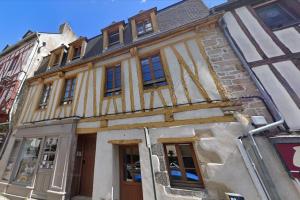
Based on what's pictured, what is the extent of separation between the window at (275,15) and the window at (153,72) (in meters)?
3.25

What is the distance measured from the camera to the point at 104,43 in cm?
595

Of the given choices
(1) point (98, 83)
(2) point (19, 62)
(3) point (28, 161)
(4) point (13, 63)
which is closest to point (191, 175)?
(1) point (98, 83)

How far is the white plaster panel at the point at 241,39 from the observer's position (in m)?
3.37

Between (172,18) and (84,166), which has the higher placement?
(172,18)

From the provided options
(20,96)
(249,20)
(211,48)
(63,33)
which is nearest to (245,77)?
(211,48)

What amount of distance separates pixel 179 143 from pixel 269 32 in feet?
12.4

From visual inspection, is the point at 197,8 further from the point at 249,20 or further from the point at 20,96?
the point at 20,96

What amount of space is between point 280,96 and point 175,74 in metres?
2.42

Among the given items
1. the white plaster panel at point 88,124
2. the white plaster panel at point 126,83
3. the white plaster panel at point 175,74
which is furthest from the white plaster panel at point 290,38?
the white plaster panel at point 88,124

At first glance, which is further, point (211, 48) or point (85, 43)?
point (85, 43)

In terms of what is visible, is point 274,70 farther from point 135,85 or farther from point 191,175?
point 135,85

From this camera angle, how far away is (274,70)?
306cm

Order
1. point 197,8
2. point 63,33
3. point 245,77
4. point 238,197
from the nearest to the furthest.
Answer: point 238,197, point 245,77, point 197,8, point 63,33

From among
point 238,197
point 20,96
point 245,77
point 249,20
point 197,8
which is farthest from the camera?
point 20,96
